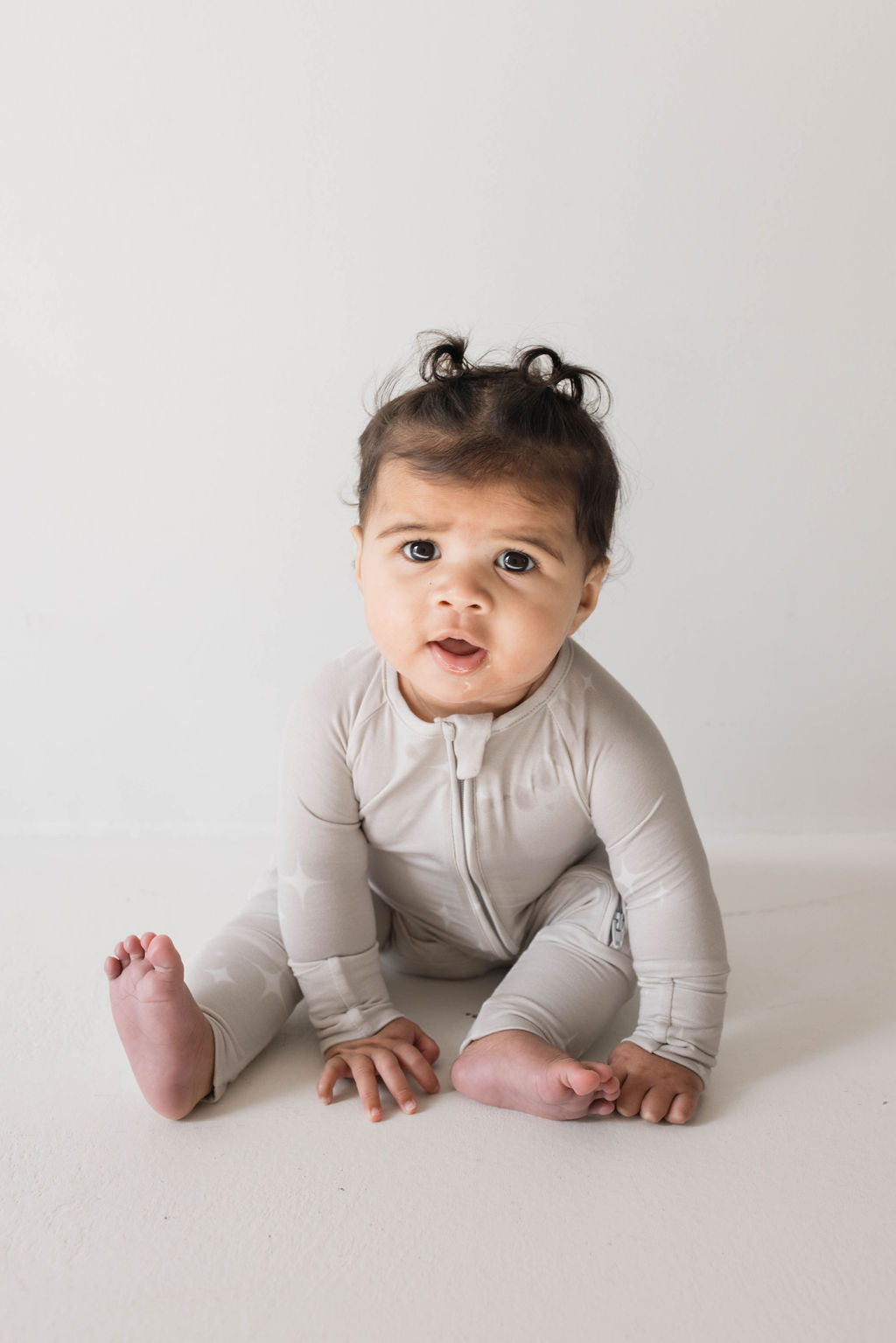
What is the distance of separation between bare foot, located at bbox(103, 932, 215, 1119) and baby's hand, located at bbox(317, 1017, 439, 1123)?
0.11 meters

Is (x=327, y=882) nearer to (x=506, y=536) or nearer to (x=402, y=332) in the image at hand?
(x=506, y=536)

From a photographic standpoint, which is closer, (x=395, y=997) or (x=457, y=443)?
(x=457, y=443)

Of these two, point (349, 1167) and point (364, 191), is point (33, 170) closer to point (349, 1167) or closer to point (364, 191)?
point (364, 191)

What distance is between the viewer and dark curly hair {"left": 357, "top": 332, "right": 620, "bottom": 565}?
0.95 metres

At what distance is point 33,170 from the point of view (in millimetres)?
1422

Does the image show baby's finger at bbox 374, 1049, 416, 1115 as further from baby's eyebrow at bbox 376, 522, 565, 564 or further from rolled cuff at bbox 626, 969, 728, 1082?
baby's eyebrow at bbox 376, 522, 565, 564

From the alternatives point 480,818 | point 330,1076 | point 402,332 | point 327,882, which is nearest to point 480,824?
point 480,818

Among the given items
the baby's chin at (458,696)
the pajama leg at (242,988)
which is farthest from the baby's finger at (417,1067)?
the baby's chin at (458,696)

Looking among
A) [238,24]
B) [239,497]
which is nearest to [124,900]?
[239,497]

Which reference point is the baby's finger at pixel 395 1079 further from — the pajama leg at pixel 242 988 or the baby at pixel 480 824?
the pajama leg at pixel 242 988

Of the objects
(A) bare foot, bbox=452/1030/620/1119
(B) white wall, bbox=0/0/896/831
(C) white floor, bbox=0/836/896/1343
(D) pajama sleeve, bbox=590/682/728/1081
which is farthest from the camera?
(B) white wall, bbox=0/0/896/831

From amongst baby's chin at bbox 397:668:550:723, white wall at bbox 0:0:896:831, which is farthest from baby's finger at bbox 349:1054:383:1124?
white wall at bbox 0:0:896:831

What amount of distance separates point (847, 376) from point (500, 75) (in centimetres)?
53

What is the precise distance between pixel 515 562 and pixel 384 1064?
42 centimetres
